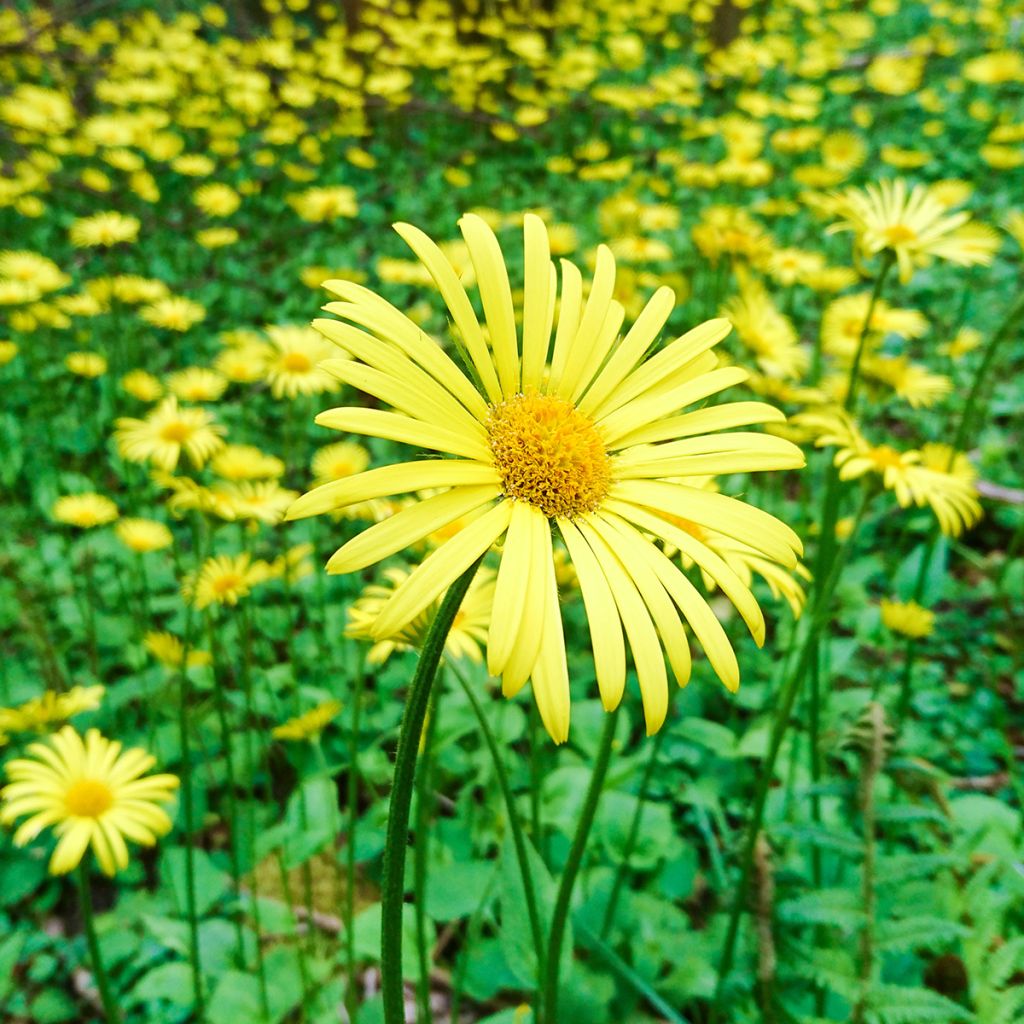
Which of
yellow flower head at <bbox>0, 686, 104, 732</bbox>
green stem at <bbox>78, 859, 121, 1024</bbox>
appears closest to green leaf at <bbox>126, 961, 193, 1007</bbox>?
green stem at <bbox>78, 859, 121, 1024</bbox>

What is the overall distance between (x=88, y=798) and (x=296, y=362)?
1423mm

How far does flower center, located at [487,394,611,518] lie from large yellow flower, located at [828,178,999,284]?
111 cm

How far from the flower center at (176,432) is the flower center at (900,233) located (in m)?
1.83

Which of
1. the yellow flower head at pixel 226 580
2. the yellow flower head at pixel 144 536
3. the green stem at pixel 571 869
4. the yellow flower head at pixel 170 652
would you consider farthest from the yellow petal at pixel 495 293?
the yellow flower head at pixel 144 536

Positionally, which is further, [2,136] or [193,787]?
[2,136]

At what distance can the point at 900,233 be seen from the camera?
1.98 meters

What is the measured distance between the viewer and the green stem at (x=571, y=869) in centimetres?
103

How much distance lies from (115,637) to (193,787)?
68 cm

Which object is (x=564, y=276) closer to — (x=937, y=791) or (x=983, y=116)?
(x=937, y=791)

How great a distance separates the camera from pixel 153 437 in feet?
7.20

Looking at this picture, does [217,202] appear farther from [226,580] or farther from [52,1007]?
[52,1007]

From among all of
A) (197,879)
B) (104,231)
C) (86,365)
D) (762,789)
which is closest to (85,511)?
(86,365)

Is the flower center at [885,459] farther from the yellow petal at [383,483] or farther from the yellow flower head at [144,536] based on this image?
the yellow flower head at [144,536]

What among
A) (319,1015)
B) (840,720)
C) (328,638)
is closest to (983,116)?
(840,720)
